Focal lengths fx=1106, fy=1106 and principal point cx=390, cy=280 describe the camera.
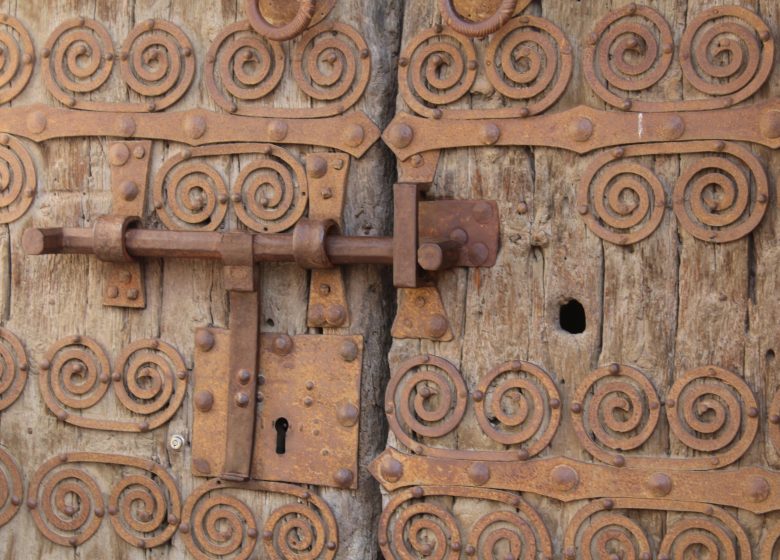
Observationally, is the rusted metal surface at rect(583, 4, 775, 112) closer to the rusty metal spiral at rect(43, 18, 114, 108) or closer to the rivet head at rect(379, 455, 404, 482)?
the rivet head at rect(379, 455, 404, 482)

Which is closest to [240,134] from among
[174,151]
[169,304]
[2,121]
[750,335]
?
[174,151]

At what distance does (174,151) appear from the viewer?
239cm

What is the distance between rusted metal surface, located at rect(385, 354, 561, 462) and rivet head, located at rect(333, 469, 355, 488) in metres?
0.13

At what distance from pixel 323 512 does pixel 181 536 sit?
1.09 ft

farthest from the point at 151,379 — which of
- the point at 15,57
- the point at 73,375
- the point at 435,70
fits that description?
the point at 435,70

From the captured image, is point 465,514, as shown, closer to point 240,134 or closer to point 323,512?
point 323,512

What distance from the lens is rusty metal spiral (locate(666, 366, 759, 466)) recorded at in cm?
203

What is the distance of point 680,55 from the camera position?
2066 millimetres

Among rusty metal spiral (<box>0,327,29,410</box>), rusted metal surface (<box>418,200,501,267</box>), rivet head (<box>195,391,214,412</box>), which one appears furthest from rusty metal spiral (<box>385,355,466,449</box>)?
rusty metal spiral (<box>0,327,29,410</box>)

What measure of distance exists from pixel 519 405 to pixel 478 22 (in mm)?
753

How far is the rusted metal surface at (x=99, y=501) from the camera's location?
2.39 meters

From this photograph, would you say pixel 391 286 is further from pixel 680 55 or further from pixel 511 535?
pixel 680 55

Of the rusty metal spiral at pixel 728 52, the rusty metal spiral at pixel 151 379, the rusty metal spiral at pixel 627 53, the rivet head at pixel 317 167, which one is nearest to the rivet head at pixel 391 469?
the rusty metal spiral at pixel 151 379

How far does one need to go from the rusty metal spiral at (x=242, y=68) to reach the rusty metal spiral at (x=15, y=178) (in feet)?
1.51
